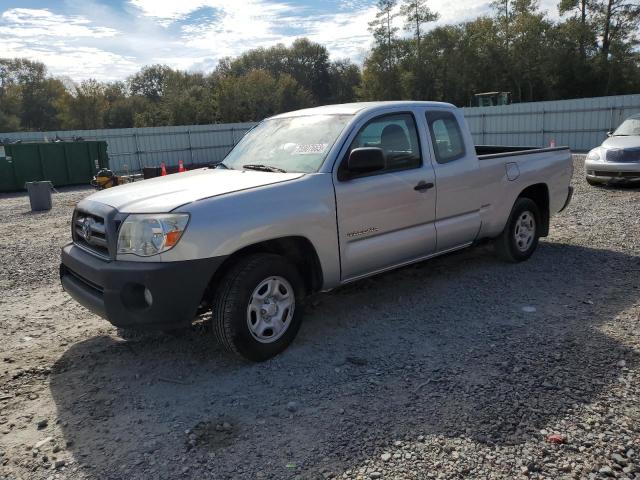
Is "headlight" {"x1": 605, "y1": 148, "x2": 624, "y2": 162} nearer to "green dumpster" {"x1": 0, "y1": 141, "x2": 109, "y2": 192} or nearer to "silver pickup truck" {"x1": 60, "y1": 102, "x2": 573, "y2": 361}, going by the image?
"silver pickup truck" {"x1": 60, "y1": 102, "x2": 573, "y2": 361}

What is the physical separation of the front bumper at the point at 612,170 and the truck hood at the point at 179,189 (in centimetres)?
949

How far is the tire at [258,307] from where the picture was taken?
12.3ft

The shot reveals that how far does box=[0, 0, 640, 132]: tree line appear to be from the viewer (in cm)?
4106

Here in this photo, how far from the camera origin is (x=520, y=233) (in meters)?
6.43

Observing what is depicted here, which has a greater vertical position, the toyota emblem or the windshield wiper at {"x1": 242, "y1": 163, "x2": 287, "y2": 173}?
the windshield wiper at {"x1": 242, "y1": 163, "x2": 287, "y2": 173}

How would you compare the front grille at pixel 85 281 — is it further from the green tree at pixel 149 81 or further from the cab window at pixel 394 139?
the green tree at pixel 149 81

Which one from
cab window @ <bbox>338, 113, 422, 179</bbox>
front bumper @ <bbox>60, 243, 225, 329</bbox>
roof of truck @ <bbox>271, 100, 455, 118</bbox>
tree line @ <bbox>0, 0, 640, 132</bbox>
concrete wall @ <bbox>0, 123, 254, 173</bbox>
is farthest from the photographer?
tree line @ <bbox>0, 0, 640, 132</bbox>

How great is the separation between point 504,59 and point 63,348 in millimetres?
50545

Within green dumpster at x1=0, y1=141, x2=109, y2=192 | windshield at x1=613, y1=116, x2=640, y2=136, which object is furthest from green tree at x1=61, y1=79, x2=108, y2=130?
windshield at x1=613, y1=116, x2=640, y2=136

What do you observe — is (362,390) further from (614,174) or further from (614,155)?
(614,155)

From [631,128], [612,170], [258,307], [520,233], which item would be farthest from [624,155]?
[258,307]

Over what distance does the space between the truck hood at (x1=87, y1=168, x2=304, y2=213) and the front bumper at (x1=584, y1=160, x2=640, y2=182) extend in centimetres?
949

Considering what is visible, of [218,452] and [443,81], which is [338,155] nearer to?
[218,452]

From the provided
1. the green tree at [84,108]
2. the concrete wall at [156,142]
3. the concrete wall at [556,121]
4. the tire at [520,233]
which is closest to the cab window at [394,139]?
the tire at [520,233]
